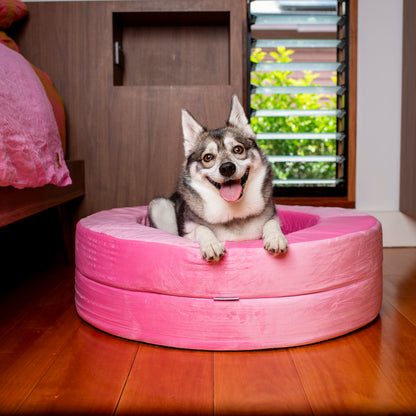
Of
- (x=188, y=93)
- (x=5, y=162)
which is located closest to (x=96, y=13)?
(x=188, y=93)

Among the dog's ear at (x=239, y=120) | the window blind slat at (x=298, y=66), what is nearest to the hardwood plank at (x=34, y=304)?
the dog's ear at (x=239, y=120)

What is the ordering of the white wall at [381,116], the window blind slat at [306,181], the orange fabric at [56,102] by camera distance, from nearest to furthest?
the orange fabric at [56,102] → the white wall at [381,116] → the window blind slat at [306,181]

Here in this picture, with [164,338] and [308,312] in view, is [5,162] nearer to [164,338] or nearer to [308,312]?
[164,338]

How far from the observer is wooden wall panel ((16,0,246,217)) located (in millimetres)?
2855

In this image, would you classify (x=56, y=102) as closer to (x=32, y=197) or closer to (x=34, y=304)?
(x=32, y=197)

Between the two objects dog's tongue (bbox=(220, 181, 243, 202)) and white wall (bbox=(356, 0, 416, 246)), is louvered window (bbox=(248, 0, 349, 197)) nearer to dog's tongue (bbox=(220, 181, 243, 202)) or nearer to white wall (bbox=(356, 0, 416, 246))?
white wall (bbox=(356, 0, 416, 246))

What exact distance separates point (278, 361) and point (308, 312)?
21 cm

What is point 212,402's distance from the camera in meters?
1.16

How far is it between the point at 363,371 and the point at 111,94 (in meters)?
2.28

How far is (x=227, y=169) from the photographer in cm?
167

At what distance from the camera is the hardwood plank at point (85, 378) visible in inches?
45.2

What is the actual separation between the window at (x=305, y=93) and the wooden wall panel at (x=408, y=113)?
0.36 meters

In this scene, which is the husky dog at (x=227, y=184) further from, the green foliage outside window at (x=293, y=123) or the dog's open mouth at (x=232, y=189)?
the green foliage outside window at (x=293, y=123)

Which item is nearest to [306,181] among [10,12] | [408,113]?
[408,113]
